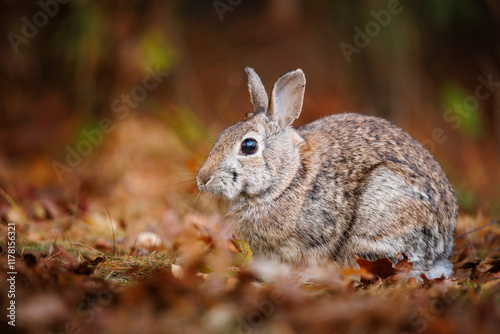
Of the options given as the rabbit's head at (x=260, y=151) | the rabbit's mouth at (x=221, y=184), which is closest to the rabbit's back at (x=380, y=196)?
the rabbit's head at (x=260, y=151)

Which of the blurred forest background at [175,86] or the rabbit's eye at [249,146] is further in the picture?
the blurred forest background at [175,86]

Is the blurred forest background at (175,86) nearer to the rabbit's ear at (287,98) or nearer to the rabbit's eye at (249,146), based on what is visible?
the rabbit's ear at (287,98)

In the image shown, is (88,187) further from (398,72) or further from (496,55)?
(496,55)

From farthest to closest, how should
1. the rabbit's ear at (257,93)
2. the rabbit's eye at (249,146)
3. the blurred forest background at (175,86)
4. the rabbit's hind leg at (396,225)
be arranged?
the blurred forest background at (175,86)
the rabbit's ear at (257,93)
the rabbit's eye at (249,146)
the rabbit's hind leg at (396,225)

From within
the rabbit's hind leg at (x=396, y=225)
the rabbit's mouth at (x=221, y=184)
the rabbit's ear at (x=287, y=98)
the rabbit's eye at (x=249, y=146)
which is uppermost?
the rabbit's ear at (x=287, y=98)

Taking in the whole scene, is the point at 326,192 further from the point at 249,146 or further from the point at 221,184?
the point at 221,184

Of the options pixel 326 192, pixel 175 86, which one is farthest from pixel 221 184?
pixel 175 86

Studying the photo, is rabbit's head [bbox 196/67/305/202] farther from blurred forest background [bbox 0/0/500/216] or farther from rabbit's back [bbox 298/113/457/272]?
blurred forest background [bbox 0/0/500/216]

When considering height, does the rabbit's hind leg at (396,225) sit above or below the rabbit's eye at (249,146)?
below
